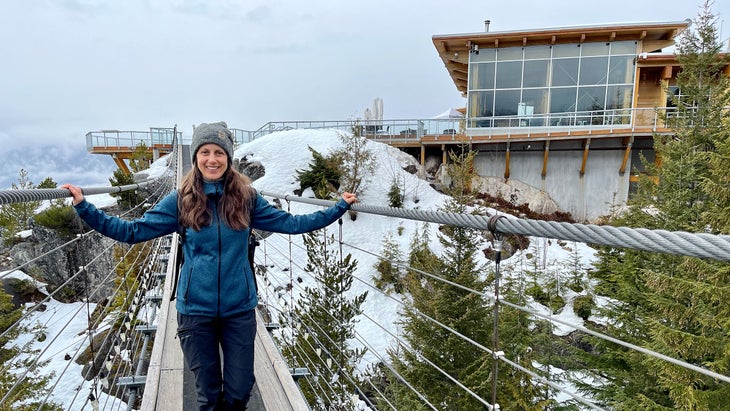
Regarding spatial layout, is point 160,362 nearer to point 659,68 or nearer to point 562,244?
point 562,244

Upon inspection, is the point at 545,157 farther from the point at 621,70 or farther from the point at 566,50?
the point at 621,70

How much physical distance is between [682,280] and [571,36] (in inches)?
532

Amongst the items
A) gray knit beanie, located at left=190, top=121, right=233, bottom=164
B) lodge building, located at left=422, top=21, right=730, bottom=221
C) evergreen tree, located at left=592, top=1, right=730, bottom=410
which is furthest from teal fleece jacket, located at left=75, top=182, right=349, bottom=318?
lodge building, located at left=422, top=21, right=730, bottom=221

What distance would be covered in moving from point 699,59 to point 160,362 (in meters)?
11.8

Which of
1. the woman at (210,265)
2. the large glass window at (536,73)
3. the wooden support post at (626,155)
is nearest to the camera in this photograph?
the woman at (210,265)

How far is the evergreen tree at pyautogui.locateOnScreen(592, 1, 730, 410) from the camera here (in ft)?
20.5

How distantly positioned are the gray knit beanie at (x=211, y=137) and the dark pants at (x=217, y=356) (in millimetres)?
820

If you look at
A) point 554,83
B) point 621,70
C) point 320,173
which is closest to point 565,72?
point 554,83

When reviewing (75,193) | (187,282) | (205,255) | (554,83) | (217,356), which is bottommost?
(217,356)

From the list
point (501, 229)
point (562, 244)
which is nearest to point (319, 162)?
point (562, 244)

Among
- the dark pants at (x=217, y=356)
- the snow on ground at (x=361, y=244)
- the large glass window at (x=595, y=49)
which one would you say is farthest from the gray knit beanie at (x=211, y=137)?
the large glass window at (x=595, y=49)

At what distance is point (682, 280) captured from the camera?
653 centimetres

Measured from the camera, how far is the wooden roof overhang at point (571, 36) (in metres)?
16.3

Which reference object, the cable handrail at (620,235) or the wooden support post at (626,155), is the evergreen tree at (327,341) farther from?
the wooden support post at (626,155)
